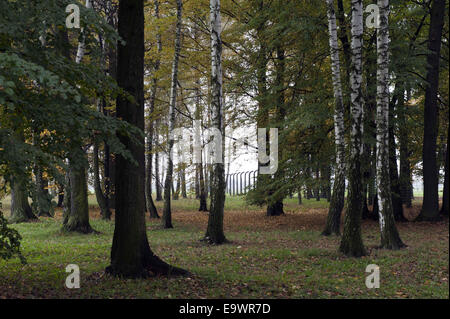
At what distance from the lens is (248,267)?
364 inches

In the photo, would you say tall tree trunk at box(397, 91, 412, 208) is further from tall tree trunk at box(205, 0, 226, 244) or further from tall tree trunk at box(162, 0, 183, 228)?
tall tree trunk at box(162, 0, 183, 228)

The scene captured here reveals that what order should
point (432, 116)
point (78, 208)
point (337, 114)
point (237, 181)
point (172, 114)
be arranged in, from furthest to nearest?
point (237, 181)
point (172, 114)
point (432, 116)
point (78, 208)
point (337, 114)

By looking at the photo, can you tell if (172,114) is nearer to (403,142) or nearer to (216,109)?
(216,109)

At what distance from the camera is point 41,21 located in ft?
19.7

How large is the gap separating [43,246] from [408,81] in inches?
475

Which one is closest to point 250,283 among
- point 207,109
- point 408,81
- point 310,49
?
point 408,81

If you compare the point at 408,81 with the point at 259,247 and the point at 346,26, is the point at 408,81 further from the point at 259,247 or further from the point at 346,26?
the point at 259,247

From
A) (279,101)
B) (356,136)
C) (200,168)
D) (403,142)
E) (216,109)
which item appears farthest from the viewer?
(200,168)

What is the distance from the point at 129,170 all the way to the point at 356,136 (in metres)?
5.26

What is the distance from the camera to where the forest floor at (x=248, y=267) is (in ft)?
23.4

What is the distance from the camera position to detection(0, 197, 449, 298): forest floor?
281 inches

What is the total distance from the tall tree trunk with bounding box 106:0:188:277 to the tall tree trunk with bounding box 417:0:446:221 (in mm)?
11146

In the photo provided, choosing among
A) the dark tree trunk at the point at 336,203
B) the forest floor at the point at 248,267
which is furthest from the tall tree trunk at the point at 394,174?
the dark tree trunk at the point at 336,203

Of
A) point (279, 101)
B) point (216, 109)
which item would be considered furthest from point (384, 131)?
point (279, 101)
